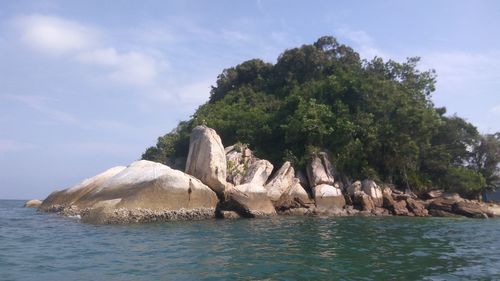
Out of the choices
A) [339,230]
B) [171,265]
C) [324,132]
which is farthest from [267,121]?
[171,265]

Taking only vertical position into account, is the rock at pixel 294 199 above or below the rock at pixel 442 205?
above

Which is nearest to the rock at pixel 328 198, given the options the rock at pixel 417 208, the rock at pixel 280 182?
the rock at pixel 280 182

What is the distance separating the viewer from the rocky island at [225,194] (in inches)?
951

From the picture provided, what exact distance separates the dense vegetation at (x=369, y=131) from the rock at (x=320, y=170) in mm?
767

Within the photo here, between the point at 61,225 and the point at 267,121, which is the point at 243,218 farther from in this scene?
the point at 267,121

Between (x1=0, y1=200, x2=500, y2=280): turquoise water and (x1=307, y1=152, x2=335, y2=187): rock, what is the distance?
1139 centimetres

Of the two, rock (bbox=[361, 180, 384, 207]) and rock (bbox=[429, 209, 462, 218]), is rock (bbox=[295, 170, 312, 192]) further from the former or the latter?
rock (bbox=[429, 209, 462, 218])

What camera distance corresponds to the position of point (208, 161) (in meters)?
28.3

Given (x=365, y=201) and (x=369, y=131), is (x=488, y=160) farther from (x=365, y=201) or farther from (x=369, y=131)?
(x=365, y=201)

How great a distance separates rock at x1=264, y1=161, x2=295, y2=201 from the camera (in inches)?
1211

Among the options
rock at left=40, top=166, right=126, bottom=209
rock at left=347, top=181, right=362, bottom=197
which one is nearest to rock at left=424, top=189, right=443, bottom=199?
rock at left=347, top=181, right=362, bottom=197

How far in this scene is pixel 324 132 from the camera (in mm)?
35594

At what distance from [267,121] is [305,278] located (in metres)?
29.9

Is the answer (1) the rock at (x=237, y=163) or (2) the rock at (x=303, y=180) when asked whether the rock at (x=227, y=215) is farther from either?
(2) the rock at (x=303, y=180)
